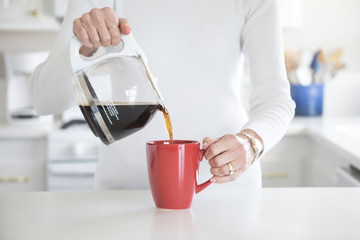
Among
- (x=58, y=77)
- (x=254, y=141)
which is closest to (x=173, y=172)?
(x=254, y=141)

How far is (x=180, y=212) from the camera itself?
2.91 ft

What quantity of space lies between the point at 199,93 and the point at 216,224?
0.48 m

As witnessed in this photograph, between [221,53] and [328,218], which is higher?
[221,53]

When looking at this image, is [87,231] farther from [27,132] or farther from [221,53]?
[27,132]

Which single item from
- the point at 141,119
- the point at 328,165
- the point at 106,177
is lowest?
the point at 328,165

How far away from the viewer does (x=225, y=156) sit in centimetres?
91

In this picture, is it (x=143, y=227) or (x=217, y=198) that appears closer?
(x=143, y=227)

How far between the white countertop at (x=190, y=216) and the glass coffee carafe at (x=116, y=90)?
0.14 m

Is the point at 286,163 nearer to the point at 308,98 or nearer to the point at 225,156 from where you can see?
the point at 308,98

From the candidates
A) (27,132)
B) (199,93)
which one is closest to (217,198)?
(199,93)

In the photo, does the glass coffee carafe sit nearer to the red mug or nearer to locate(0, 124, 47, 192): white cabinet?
the red mug

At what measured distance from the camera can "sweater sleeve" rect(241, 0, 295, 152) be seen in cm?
112

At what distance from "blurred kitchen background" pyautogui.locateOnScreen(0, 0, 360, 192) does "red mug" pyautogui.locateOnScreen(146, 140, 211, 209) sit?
895 millimetres

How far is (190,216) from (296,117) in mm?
1872
